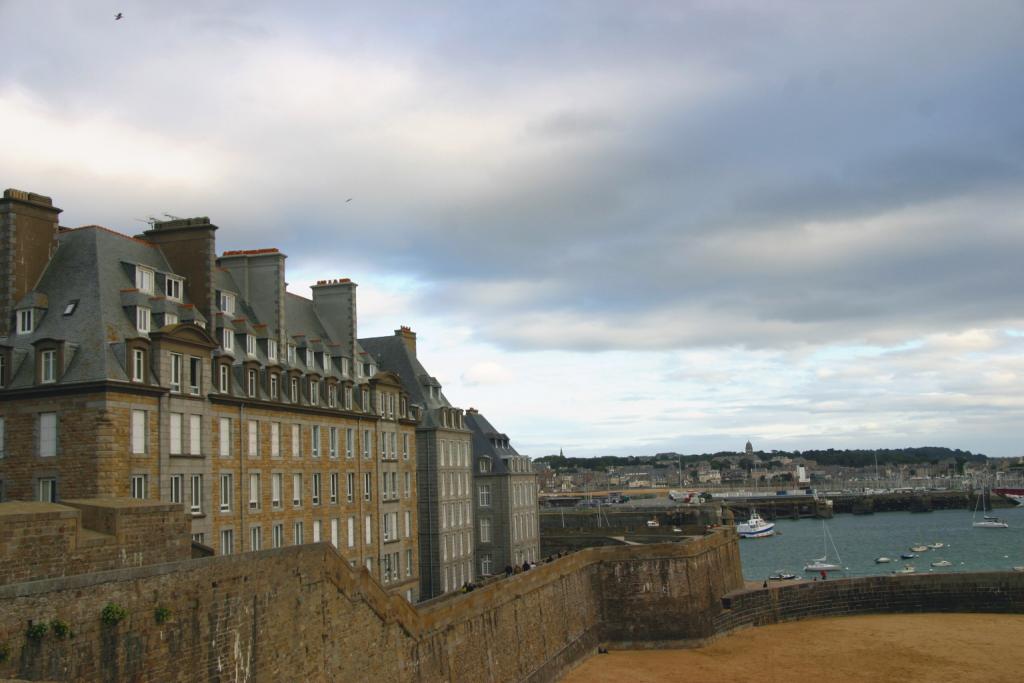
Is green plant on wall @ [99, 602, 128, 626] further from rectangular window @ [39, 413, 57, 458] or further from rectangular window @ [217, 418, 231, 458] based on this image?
rectangular window @ [217, 418, 231, 458]

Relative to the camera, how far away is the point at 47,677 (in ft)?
53.6

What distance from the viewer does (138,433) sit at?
32.7 metres

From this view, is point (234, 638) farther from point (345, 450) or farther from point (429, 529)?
point (429, 529)

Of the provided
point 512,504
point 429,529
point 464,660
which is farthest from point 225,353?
point 512,504

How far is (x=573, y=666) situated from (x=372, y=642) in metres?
21.4

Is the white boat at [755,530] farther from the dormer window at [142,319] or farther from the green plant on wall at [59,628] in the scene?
the green plant on wall at [59,628]

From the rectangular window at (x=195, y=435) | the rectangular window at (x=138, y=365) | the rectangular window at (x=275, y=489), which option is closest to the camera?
the rectangular window at (x=138, y=365)

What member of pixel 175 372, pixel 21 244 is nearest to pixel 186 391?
pixel 175 372

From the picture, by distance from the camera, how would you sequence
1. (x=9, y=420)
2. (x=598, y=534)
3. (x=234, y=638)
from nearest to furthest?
(x=234, y=638), (x=9, y=420), (x=598, y=534)

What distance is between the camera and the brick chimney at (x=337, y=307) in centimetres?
5375

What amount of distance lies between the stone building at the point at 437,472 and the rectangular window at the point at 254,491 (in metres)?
21.8

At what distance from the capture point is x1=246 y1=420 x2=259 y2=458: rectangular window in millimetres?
39750

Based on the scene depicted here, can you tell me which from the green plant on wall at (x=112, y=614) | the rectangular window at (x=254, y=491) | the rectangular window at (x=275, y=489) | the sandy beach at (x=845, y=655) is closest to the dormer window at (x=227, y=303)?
the rectangular window at (x=254, y=491)

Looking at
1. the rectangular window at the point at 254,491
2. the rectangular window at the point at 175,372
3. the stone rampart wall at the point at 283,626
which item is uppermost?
the rectangular window at the point at 175,372
